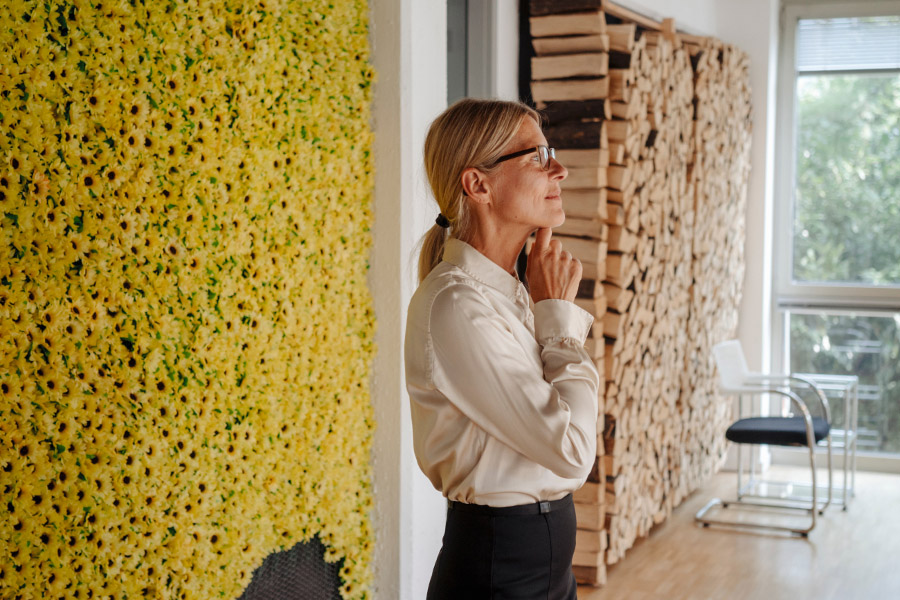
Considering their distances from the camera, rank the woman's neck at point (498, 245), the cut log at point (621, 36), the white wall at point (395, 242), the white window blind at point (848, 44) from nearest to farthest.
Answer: the woman's neck at point (498, 245) → the white wall at point (395, 242) → the cut log at point (621, 36) → the white window blind at point (848, 44)

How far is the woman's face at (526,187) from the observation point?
5.05 ft

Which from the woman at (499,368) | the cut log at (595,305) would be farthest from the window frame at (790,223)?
the woman at (499,368)

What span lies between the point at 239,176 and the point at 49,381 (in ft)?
2.12

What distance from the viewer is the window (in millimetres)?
5691

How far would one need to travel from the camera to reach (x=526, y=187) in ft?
5.06

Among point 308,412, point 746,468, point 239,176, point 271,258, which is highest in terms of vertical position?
point 239,176

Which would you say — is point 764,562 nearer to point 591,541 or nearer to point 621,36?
point 591,541

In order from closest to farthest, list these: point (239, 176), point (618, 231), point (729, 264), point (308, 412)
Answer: point (239, 176) < point (308, 412) < point (618, 231) < point (729, 264)

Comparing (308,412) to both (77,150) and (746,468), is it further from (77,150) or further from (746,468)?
(746,468)

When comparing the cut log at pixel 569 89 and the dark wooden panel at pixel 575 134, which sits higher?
the cut log at pixel 569 89

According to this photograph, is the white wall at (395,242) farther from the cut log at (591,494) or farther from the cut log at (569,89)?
the cut log at (591,494)

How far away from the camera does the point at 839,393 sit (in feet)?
18.8

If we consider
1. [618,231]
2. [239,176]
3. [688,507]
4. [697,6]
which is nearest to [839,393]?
[688,507]

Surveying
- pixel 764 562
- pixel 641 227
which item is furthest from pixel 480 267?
pixel 764 562
